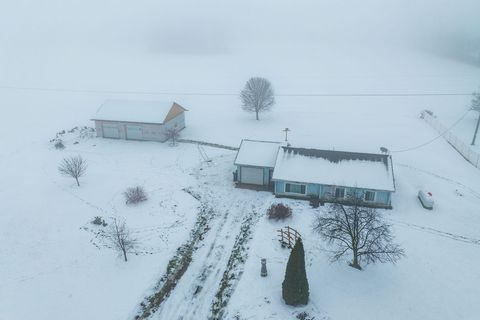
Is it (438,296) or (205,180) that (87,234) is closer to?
(205,180)

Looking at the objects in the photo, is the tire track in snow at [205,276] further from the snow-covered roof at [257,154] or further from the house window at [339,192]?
the house window at [339,192]

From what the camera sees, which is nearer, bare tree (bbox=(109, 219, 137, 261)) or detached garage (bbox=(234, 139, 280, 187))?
bare tree (bbox=(109, 219, 137, 261))

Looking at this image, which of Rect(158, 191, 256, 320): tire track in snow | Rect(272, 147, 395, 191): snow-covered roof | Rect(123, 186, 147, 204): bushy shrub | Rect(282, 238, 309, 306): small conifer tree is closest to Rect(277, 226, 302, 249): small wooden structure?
Rect(158, 191, 256, 320): tire track in snow

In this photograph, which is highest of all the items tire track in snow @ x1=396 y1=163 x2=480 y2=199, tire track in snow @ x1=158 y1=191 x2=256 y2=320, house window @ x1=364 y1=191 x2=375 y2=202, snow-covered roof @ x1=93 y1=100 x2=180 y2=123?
snow-covered roof @ x1=93 y1=100 x2=180 y2=123

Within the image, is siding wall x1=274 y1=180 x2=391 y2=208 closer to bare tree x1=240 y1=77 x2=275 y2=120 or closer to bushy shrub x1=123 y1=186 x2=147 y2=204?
bushy shrub x1=123 y1=186 x2=147 y2=204

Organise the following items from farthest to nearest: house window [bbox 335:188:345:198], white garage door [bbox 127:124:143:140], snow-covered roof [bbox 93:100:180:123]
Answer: white garage door [bbox 127:124:143:140] → snow-covered roof [bbox 93:100:180:123] → house window [bbox 335:188:345:198]

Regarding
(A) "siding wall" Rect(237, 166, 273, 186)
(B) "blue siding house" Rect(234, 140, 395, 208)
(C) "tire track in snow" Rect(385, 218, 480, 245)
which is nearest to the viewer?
(C) "tire track in snow" Rect(385, 218, 480, 245)

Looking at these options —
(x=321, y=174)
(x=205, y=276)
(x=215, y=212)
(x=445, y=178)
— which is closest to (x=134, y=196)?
(x=215, y=212)
